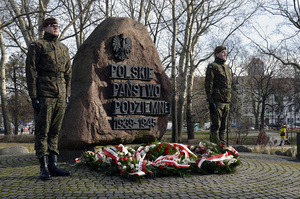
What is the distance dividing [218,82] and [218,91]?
0.70 feet

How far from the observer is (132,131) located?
7352 millimetres

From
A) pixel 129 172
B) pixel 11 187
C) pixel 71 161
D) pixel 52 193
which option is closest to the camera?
pixel 52 193

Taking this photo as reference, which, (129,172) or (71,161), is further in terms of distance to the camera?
(71,161)

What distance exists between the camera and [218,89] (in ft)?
24.2

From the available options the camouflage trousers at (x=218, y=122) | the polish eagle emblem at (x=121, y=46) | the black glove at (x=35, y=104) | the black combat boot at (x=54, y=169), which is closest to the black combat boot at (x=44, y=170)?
Answer: the black combat boot at (x=54, y=169)

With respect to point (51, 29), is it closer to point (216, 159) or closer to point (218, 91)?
point (216, 159)

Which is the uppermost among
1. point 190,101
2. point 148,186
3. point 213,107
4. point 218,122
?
point 190,101

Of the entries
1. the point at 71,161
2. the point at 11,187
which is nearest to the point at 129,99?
the point at 71,161

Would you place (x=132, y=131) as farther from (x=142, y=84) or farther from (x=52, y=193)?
(x=52, y=193)

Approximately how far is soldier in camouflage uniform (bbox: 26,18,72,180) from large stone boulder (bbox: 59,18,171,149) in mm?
1198

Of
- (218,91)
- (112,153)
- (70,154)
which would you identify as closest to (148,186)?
(112,153)

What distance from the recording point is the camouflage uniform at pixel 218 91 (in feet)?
23.9

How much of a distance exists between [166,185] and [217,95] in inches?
124

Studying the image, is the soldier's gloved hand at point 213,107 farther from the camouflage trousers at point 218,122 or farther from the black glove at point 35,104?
the black glove at point 35,104
